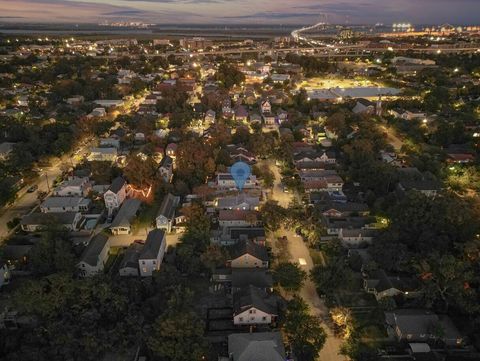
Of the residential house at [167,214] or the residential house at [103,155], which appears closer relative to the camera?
the residential house at [167,214]

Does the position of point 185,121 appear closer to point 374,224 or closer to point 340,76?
point 374,224

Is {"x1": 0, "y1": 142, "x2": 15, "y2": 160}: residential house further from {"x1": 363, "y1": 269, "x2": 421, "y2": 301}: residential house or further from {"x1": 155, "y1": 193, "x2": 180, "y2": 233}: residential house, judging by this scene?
{"x1": 363, "y1": 269, "x2": 421, "y2": 301}: residential house

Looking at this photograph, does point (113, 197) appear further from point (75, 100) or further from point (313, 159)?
point (75, 100)

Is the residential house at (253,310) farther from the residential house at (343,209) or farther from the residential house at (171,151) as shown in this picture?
the residential house at (171,151)

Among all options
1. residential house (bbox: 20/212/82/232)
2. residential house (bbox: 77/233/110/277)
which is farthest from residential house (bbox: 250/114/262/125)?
residential house (bbox: 77/233/110/277)

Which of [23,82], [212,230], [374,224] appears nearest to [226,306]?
[212,230]

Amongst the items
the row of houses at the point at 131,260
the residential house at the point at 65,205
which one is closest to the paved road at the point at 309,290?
the row of houses at the point at 131,260

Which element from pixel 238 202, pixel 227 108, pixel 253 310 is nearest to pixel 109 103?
pixel 227 108
